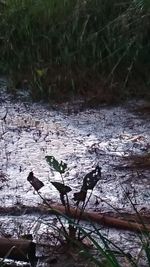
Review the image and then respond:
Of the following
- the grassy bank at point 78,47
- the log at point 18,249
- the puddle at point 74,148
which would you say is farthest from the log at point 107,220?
the grassy bank at point 78,47

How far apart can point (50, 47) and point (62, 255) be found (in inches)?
91.6

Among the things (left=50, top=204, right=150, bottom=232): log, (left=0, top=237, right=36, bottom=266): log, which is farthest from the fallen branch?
(left=0, top=237, right=36, bottom=266): log

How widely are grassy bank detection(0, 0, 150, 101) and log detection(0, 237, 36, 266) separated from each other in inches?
74.9

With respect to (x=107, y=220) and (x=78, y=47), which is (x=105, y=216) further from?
(x=78, y=47)

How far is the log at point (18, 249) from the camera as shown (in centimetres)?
227

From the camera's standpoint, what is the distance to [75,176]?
309 centimetres

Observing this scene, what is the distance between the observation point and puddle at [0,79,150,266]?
9.58 ft

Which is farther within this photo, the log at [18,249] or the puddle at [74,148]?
the puddle at [74,148]

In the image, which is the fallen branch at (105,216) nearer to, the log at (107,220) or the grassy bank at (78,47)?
the log at (107,220)

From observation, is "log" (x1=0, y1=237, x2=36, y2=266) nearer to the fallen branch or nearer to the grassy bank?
the fallen branch

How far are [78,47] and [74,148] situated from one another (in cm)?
111

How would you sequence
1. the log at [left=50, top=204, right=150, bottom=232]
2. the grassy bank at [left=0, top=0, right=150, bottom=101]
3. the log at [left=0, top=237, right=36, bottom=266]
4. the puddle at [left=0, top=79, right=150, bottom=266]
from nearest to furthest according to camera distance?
the log at [left=0, top=237, right=36, bottom=266] < the log at [left=50, top=204, right=150, bottom=232] < the puddle at [left=0, top=79, right=150, bottom=266] < the grassy bank at [left=0, top=0, right=150, bottom=101]

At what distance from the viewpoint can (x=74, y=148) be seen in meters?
3.41

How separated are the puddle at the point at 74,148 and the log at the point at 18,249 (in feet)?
1.84
